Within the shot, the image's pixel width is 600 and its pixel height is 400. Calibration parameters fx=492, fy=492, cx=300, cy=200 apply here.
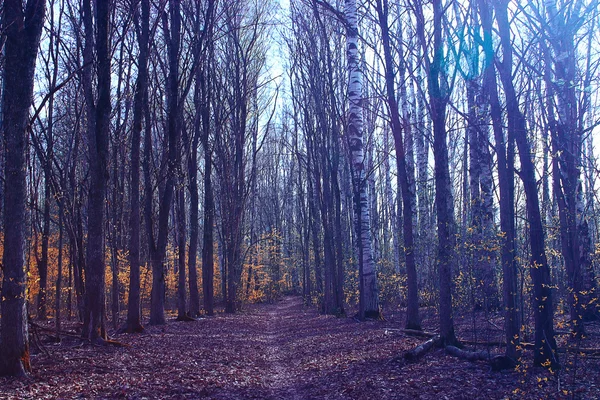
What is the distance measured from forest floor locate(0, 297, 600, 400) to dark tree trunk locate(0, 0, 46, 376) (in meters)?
0.54

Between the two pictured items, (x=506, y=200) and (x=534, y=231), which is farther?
(x=506, y=200)

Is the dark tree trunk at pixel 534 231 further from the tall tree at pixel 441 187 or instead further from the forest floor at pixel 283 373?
the tall tree at pixel 441 187

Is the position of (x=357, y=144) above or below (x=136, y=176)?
above

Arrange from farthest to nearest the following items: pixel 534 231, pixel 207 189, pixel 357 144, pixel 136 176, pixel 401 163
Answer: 1. pixel 207 189
2. pixel 357 144
3. pixel 136 176
4. pixel 401 163
5. pixel 534 231

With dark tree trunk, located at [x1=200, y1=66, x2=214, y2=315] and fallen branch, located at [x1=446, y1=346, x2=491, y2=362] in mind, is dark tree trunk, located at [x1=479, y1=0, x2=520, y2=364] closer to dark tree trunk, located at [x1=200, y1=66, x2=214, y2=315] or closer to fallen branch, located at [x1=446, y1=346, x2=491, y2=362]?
fallen branch, located at [x1=446, y1=346, x2=491, y2=362]

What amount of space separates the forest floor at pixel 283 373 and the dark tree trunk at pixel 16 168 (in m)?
0.54

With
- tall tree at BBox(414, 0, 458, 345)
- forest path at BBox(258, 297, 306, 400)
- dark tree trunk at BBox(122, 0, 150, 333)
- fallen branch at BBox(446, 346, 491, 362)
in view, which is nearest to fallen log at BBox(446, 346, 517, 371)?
Result: fallen branch at BBox(446, 346, 491, 362)

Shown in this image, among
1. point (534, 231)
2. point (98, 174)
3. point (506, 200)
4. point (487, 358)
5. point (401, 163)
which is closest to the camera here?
point (534, 231)

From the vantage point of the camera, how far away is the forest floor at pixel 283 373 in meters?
6.07

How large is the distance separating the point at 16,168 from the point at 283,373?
18.2ft

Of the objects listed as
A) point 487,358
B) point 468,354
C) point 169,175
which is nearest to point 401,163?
point 468,354

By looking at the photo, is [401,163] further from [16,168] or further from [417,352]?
[16,168]

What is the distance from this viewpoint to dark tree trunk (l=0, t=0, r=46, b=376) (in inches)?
267

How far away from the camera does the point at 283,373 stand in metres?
8.93
